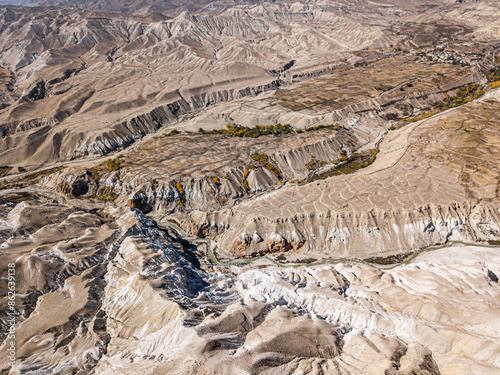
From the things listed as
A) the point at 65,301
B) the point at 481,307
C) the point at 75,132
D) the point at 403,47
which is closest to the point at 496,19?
the point at 403,47

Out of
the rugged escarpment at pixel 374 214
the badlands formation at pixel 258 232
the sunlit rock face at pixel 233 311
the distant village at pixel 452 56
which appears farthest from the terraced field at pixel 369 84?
the sunlit rock face at pixel 233 311

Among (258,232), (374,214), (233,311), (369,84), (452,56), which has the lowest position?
(374,214)

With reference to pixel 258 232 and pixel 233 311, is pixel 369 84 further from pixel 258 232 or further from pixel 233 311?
pixel 233 311

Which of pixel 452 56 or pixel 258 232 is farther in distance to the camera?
pixel 452 56

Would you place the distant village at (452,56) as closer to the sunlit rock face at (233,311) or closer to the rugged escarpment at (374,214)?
the rugged escarpment at (374,214)

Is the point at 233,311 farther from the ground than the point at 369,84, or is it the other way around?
the point at 369,84

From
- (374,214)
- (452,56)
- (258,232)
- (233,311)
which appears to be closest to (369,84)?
(452,56)

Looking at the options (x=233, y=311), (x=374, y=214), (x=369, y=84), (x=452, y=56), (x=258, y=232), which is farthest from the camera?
(x=452, y=56)
